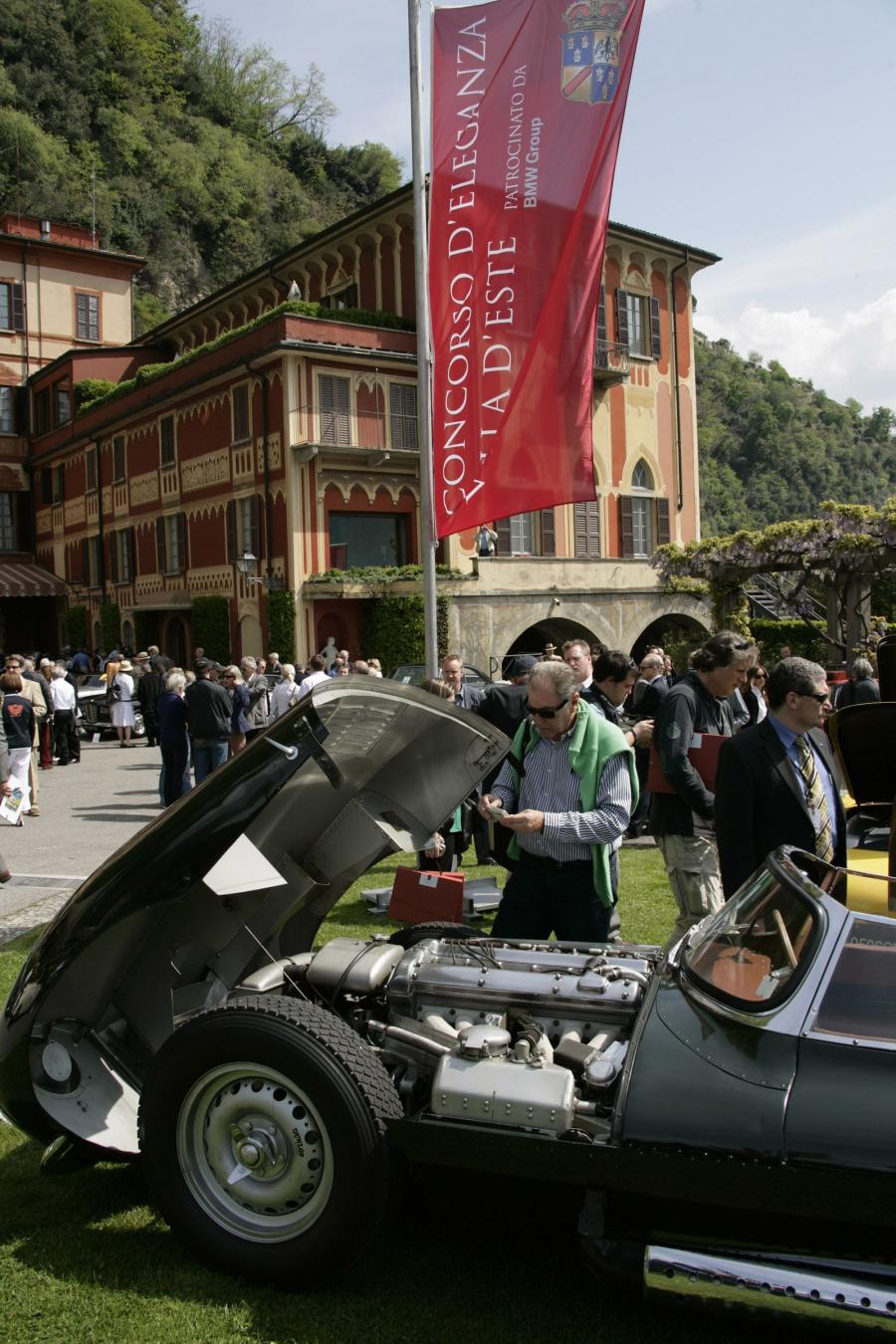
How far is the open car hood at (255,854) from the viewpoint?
3463 millimetres

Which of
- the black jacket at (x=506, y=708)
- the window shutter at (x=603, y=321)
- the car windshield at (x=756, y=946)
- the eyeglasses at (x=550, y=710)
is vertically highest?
the window shutter at (x=603, y=321)

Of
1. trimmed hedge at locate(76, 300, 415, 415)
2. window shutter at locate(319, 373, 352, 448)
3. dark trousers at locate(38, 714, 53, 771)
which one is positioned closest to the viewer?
dark trousers at locate(38, 714, 53, 771)

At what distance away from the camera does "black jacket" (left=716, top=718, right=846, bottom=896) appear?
4598 mm

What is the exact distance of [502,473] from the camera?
9.23 m

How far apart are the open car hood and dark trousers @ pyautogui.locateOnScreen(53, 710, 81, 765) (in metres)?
17.1

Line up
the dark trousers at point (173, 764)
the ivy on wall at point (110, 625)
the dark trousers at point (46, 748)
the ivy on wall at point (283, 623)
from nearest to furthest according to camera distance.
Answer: the dark trousers at point (173, 764)
the dark trousers at point (46, 748)
the ivy on wall at point (283, 623)
the ivy on wall at point (110, 625)

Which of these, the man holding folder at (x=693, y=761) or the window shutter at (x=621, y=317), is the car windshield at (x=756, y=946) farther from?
the window shutter at (x=621, y=317)

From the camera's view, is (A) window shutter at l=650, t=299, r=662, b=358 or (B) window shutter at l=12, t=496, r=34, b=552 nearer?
(A) window shutter at l=650, t=299, r=662, b=358

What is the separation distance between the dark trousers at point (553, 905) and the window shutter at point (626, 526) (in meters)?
31.6

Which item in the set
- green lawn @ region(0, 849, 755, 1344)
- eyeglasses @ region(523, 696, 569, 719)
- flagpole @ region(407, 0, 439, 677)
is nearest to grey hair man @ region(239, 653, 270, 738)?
flagpole @ region(407, 0, 439, 677)

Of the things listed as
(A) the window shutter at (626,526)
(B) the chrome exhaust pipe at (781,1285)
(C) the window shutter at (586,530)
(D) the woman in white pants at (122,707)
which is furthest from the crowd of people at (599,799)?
(A) the window shutter at (626,526)

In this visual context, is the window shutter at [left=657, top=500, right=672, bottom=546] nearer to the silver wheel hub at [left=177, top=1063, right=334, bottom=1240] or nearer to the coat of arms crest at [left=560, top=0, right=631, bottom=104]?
the coat of arms crest at [left=560, top=0, right=631, bottom=104]

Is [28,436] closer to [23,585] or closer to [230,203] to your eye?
[23,585]

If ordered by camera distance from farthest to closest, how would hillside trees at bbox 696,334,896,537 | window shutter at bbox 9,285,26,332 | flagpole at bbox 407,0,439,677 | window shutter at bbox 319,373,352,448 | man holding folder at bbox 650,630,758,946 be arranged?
hillside trees at bbox 696,334,896,537
window shutter at bbox 9,285,26,332
window shutter at bbox 319,373,352,448
flagpole at bbox 407,0,439,677
man holding folder at bbox 650,630,758,946
